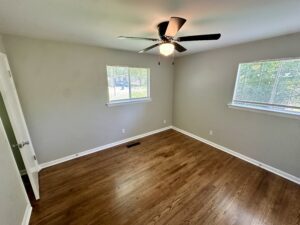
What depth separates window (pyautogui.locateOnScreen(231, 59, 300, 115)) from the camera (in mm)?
2146

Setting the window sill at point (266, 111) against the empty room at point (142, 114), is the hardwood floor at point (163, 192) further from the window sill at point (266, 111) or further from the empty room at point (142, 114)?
the window sill at point (266, 111)

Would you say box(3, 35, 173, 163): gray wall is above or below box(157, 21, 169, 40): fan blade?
below

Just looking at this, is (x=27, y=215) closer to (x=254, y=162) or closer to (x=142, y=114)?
(x=142, y=114)

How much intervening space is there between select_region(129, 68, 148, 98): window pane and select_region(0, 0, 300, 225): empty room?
40 millimetres

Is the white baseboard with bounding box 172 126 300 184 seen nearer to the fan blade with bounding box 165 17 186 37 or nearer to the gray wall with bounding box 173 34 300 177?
the gray wall with bounding box 173 34 300 177

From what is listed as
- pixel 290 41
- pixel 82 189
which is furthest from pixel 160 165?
pixel 290 41

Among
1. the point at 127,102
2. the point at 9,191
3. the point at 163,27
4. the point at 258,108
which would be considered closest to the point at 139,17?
the point at 163,27

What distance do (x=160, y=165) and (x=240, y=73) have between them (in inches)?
100

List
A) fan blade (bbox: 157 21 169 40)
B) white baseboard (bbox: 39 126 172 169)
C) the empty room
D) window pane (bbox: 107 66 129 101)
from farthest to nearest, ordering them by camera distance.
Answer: window pane (bbox: 107 66 129 101)
white baseboard (bbox: 39 126 172 169)
fan blade (bbox: 157 21 169 40)
the empty room

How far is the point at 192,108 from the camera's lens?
12.6ft

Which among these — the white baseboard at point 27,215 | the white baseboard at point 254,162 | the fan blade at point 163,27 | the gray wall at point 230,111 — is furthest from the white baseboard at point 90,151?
the fan blade at point 163,27

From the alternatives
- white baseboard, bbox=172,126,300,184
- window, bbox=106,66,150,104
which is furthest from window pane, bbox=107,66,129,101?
white baseboard, bbox=172,126,300,184

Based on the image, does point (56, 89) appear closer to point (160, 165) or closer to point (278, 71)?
point (160, 165)

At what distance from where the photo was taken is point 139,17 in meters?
1.49
